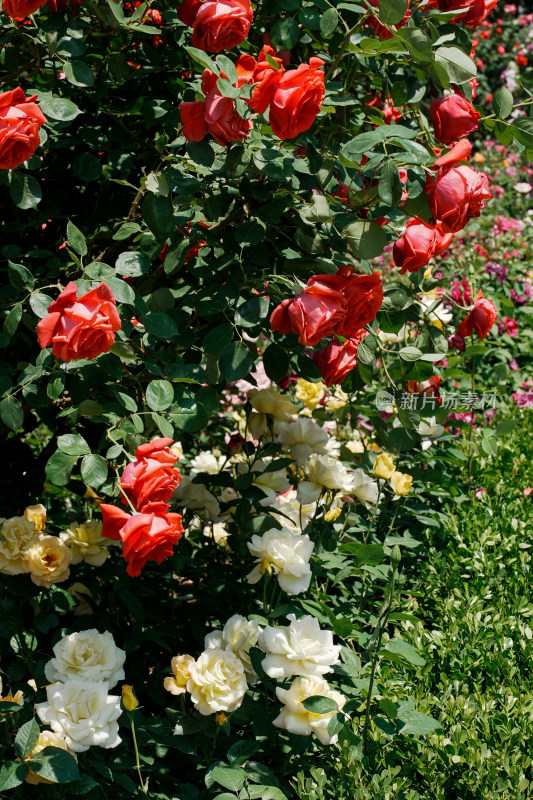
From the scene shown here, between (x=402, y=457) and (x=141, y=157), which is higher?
(x=141, y=157)

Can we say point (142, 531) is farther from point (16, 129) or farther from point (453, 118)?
point (453, 118)

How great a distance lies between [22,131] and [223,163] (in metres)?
0.36

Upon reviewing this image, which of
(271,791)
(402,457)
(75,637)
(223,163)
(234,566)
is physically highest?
(223,163)

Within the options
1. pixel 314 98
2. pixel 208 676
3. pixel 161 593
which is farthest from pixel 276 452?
pixel 314 98

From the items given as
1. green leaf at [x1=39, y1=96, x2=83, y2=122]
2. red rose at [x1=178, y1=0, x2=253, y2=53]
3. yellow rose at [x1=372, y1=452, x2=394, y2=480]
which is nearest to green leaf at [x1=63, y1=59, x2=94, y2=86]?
green leaf at [x1=39, y1=96, x2=83, y2=122]

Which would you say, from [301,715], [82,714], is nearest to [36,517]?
[82,714]

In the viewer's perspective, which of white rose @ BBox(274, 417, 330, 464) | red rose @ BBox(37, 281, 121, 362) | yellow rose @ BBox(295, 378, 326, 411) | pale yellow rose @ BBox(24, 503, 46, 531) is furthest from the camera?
yellow rose @ BBox(295, 378, 326, 411)

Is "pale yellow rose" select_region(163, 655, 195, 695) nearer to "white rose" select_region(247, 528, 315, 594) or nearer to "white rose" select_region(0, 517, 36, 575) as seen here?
"white rose" select_region(247, 528, 315, 594)

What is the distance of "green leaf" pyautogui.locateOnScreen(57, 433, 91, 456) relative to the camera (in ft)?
4.08

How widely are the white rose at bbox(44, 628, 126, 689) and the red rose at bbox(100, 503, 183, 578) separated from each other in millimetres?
323

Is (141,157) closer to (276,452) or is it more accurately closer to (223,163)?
(223,163)

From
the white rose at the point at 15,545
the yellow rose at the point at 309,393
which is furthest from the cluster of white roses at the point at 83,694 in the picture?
the yellow rose at the point at 309,393

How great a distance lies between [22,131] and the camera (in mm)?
1146

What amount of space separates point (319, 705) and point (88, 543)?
2.13ft
